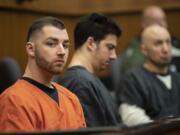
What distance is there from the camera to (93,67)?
157 cm

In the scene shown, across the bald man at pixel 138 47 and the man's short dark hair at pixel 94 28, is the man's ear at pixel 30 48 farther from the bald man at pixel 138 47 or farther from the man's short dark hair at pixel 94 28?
the bald man at pixel 138 47

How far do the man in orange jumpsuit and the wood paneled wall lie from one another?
75 centimetres

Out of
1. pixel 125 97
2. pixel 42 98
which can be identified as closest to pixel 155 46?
pixel 125 97

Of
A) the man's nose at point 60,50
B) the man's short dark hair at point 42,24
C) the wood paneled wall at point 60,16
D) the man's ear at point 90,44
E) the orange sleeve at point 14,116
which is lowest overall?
the orange sleeve at point 14,116

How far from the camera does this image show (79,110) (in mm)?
1308

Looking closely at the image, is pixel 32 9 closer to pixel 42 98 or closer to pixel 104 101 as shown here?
pixel 104 101

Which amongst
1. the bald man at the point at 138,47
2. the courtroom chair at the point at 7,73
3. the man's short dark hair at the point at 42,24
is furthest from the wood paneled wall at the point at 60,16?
the man's short dark hair at the point at 42,24

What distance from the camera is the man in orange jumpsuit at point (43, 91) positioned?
3.67ft

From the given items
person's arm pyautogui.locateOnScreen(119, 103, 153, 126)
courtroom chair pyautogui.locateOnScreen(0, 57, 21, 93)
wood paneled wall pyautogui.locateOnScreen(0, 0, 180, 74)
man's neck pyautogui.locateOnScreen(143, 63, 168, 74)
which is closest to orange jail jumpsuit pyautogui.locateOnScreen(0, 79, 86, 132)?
courtroom chair pyautogui.locateOnScreen(0, 57, 21, 93)

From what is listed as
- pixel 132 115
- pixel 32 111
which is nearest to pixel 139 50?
pixel 132 115

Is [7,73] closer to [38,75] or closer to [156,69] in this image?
[38,75]

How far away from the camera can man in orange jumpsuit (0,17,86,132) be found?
112 centimetres

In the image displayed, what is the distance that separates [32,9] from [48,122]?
1.13m

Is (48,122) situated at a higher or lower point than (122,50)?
lower
